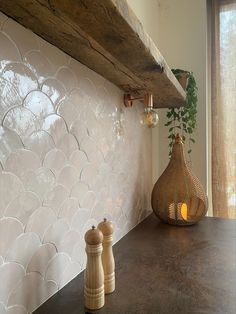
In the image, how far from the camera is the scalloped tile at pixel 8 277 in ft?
1.51

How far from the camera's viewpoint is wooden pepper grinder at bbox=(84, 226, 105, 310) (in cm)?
54

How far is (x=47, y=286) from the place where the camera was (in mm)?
579

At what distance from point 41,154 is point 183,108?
101cm

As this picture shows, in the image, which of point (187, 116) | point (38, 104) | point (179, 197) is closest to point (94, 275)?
point (38, 104)

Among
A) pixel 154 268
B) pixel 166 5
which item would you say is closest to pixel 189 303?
pixel 154 268

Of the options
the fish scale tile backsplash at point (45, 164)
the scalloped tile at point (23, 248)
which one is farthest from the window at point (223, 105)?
the scalloped tile at point (23, 248)

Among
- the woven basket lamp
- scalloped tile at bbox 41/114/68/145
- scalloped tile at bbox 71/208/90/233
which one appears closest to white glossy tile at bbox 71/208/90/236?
scalloped tile at bbox 71/208/90/233

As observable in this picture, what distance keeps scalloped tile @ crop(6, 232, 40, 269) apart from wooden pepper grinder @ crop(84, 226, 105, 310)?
11cm

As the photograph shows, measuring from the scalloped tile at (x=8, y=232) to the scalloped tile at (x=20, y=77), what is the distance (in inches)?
9.7

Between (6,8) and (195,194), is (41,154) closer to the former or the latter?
(6,8)

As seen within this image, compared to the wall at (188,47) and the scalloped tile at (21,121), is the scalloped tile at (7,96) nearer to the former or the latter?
the scalloped tile at (21,121)

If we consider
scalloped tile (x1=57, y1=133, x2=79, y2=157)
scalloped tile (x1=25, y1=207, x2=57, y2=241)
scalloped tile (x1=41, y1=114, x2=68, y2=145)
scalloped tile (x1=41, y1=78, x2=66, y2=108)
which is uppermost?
scalloped tile (x1=41, y1=78, x2=66, y2=108)

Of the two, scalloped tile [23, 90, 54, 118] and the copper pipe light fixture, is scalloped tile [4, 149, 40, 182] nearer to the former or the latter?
scalloped tile [23, 90, 54, 118]

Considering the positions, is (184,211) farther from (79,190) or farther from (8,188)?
(8,188)
